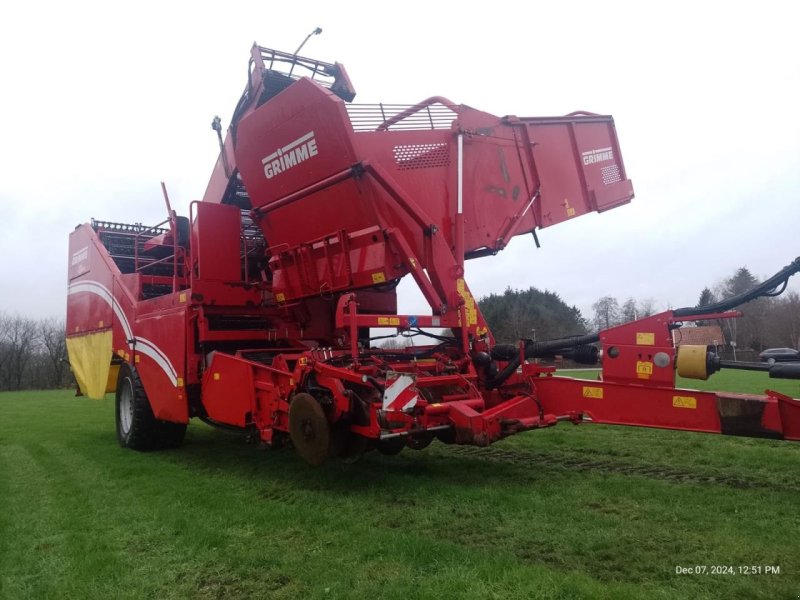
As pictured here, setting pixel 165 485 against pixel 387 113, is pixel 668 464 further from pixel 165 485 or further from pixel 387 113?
pixel 165 485

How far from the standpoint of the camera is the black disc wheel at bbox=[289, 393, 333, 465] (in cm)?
514

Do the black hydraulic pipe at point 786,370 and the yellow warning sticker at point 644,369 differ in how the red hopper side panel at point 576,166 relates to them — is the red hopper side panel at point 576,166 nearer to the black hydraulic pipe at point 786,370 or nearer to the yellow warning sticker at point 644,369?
the yellow warning sticker at point 644,369

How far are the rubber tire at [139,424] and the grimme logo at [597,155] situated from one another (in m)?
6.14

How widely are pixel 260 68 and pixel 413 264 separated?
3.36 metres

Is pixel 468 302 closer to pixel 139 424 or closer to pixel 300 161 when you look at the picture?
pixel 300 161

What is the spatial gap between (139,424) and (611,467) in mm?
6077

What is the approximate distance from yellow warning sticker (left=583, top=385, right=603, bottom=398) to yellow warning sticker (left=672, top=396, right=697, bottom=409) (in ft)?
2.04

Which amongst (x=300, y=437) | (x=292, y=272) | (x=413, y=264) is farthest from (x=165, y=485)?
(x=413, y=264)

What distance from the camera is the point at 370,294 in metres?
7.36

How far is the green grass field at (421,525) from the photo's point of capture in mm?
3467

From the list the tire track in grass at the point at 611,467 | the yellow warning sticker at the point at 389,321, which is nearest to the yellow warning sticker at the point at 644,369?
the tire track in grass at the point at 611,467

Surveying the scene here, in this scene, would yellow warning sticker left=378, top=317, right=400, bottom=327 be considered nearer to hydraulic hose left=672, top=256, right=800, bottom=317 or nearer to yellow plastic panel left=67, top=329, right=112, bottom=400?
hydraulic hose left=672, top=256, right=800, bottom=317

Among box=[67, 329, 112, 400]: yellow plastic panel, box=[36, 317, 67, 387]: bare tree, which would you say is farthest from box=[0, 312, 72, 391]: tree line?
box=[67, 329, 112, 400]: yellow plastic panel

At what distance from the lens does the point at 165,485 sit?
6.18 m
